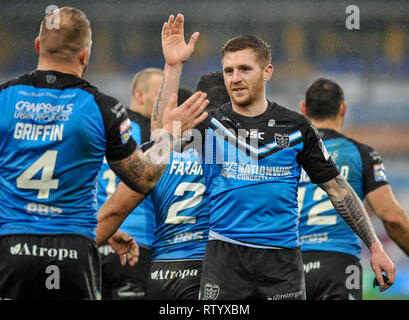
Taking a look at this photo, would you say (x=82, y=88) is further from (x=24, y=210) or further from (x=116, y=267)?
(x=116, y=267)

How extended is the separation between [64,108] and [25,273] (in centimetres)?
89

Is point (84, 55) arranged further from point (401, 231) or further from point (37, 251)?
point (401, 231)

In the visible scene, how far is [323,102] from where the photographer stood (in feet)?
19.3

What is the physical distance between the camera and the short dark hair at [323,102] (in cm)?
590

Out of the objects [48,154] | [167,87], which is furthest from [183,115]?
[48,154]

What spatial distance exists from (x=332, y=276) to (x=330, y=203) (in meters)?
0.61

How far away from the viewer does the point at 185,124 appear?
3.64 metres

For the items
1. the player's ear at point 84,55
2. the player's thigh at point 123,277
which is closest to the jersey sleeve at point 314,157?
the player's ear at point 84,55

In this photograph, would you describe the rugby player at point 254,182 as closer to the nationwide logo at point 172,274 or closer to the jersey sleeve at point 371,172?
the nationwide logo at point 172,274

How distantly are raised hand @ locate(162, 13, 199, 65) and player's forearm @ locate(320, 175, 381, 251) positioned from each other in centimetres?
119

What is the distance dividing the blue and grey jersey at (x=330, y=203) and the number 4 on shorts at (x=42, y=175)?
268cm
